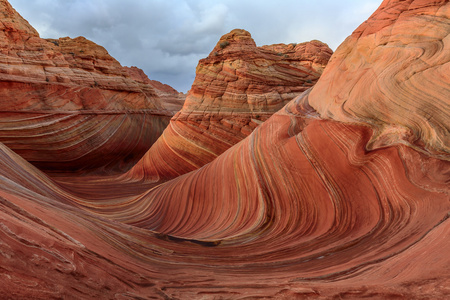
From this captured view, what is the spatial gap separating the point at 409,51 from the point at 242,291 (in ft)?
13.9

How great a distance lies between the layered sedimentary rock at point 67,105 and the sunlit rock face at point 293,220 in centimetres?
724

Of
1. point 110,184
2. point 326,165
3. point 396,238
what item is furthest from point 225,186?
point 110,184

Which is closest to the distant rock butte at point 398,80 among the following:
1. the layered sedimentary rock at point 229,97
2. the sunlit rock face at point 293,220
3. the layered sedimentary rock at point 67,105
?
the sunlit rock face at point 293,220

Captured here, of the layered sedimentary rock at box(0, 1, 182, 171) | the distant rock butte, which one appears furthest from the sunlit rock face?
the layered sedimentary rock at box(0, 1, 182, 171)

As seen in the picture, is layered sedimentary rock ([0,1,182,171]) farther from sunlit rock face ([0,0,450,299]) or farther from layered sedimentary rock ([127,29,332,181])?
sunlit rock face ([0,0,450,299])

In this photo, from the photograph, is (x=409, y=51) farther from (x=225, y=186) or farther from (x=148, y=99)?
(x=148, y=99)

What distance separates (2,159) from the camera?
5.37 metres

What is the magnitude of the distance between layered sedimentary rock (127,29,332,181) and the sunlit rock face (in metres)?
3.46

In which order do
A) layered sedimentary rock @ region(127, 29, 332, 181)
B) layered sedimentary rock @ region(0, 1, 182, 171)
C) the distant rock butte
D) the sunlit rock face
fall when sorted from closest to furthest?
1. the sunlit rock face
2. the distant rock butte
3. layered sedimentary rock @ region(127, 29, 332, 181)
4. layered sedimentary rock @ region(0, 1, 182, 171)

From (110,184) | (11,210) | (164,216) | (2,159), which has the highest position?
(110,184)

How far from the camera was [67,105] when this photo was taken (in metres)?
13.5

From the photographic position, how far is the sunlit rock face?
1.98m

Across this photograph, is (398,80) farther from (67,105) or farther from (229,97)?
(67,105)

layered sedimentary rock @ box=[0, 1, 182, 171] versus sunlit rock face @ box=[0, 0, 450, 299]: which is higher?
layered sedimentary rock @ box=[0, 1, 182, 171]
